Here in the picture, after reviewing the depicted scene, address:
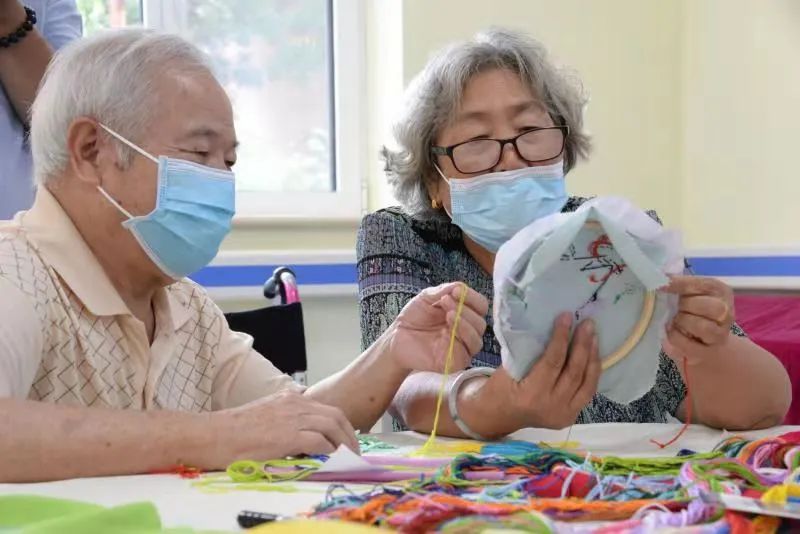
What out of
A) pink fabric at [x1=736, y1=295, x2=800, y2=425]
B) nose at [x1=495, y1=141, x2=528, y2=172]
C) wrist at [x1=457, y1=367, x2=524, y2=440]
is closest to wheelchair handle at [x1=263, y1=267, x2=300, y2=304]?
nose at [x1=495, y1=141, x2=528, y2=172]

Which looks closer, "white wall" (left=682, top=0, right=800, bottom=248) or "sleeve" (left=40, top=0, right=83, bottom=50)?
"sleeve" (left=40, top=0, right=83, bottom=50)

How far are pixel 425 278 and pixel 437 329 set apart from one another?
341mm

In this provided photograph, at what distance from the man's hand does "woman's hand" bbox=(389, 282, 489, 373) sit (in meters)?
0.20

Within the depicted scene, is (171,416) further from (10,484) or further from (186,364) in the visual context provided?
(186,364)

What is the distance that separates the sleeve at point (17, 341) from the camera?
113cm

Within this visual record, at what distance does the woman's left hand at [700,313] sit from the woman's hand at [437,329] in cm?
25

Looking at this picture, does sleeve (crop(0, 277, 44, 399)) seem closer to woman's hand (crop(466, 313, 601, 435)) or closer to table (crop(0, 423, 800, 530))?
table (crop(0, 423, 800, 530))

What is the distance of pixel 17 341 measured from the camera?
115 centimetres

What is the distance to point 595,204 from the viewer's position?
990 millimetres

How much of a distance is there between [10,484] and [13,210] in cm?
93

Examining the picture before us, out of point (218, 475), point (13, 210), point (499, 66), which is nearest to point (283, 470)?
point (218, 475)

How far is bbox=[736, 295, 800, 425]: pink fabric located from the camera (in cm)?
230

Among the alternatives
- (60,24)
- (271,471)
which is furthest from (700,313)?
(60,24)

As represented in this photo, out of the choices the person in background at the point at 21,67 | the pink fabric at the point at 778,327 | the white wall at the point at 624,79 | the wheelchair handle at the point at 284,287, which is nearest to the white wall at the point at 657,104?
the white wall at the point at 624,79
